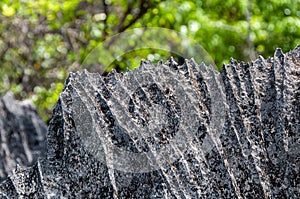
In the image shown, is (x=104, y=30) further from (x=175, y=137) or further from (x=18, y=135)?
(x=175, y=137)

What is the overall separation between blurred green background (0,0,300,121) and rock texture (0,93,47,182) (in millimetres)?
2387

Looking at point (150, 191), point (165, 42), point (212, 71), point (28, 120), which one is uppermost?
point (165, 42)

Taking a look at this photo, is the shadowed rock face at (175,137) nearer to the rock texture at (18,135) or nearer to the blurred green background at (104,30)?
the rock texture at (18,135)

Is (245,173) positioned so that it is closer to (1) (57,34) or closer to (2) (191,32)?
(2) (191,32)

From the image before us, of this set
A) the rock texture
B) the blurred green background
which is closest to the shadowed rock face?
the rock texture

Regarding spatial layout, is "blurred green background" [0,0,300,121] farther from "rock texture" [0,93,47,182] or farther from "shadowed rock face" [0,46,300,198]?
"shadowed rock face" [0,46,300,198]

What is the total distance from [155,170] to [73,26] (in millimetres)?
6586

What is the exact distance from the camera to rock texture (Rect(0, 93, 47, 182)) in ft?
9.44

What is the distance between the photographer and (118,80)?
125 centimetres

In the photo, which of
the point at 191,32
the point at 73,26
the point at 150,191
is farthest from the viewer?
the point at 73,26

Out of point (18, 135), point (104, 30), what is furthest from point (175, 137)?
point (104, 30)

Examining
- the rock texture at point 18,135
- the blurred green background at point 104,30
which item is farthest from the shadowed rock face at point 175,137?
the blurred green background at point 104,30

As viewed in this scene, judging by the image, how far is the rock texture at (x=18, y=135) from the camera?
2.88m

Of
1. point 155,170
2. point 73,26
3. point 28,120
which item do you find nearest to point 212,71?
point 155,170
